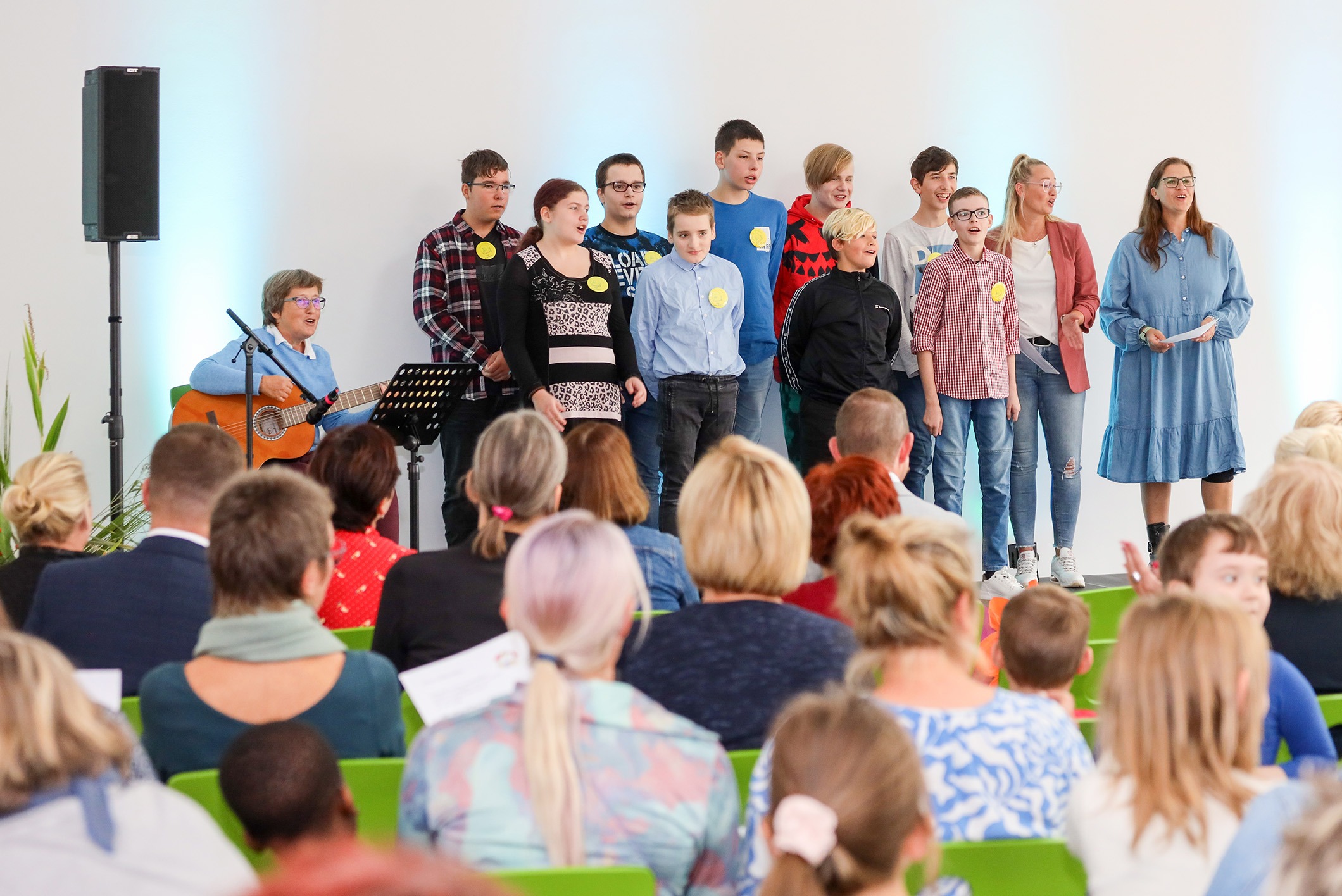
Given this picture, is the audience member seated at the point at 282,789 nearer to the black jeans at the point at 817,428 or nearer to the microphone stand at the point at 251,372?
the microphone stand at the point at 251,372

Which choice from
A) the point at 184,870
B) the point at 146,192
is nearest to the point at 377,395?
the point at 146,192

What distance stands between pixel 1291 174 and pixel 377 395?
502cm

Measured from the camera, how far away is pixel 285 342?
543 cm

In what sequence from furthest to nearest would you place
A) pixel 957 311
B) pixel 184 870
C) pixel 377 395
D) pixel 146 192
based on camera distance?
pixel 957 311 < pixel 377 395 < pixel 146 192 < pixel 184 870

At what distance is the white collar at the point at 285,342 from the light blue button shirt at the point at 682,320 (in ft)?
4.29

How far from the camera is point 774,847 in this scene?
138cm

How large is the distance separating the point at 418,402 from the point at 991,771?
350 centimetres

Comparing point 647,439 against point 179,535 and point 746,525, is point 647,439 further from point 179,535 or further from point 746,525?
point 746,525

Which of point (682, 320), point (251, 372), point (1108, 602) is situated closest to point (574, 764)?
point (1108, 602)

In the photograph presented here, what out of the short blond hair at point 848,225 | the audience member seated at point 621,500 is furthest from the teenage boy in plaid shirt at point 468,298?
the audience member seated at point 621,500

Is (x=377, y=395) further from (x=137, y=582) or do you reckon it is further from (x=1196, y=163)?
(x=1196, y=163)

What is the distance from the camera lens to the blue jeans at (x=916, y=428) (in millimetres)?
6121

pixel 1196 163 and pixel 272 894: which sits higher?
pixel 1196 163

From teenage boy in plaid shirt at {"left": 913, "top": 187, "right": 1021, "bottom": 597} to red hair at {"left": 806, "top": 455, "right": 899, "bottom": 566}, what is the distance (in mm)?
2898
